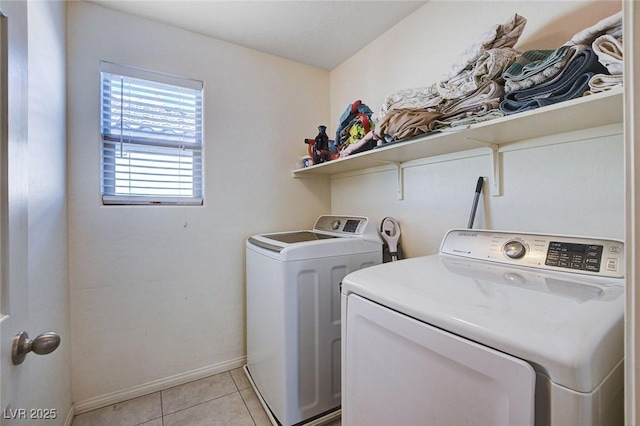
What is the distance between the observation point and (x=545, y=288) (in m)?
0.75

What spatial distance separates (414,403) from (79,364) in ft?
6.31

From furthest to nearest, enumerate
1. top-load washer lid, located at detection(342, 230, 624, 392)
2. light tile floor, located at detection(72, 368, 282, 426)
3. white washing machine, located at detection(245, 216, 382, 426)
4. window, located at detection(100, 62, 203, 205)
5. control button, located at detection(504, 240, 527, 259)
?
window, located at detection(100, 62, 203, 205), light tile floor, located at detection(72, 368, 282, 426), white washing machine, located at detection(245, 216, 382, 426), control button, located at detection(504, 240, 527, 259), top-load washer lid, located at detection(342, 230, 624, 392)

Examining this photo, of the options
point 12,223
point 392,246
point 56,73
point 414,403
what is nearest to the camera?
point 12,223

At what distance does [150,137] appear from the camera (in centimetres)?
180

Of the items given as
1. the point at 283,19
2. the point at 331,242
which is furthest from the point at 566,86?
the point at 283,19

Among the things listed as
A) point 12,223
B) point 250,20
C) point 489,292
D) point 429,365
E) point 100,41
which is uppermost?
point 250,20

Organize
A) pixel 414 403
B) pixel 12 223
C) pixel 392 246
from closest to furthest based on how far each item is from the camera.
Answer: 1. pixel 12 223
2. pixel 414 403
3. pixel 392 246

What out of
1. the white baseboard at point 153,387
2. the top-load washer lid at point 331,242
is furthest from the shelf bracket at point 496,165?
the white baseboard at point 153,387

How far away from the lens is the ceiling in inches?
64.5

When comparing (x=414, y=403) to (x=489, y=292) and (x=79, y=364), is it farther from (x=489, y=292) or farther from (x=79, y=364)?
(x=79, y=364)

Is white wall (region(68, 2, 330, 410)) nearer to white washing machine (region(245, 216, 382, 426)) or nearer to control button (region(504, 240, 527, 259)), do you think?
white washing machine (region(245, 216, 382, 426))

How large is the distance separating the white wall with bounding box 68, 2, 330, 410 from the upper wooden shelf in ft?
2.66

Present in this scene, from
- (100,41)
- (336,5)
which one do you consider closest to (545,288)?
(336,5)

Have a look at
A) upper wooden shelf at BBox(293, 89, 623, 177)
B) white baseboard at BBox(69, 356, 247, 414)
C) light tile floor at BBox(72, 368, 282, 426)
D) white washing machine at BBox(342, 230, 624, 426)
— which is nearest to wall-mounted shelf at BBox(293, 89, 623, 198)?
upper wooden shelf at BBox(293, 89, 623, 177)
